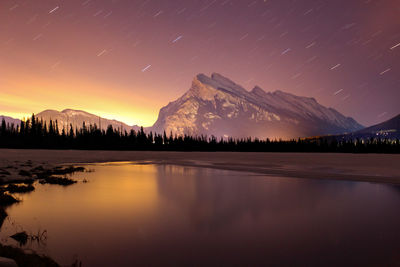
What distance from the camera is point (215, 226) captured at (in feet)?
40.7

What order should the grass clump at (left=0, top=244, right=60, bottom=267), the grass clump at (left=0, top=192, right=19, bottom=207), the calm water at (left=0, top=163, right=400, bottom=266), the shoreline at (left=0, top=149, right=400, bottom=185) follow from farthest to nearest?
1. the shoreline at (left=0, top=149, right=400, bottom=185)
2. the grass clump at (left=0, top=192, right=19, bottom=207)
3. the calm water at (left=0, top=163, right=400, bottom=266)
4. the grass clump at (left=0, top=244, right=60, bottom=267)

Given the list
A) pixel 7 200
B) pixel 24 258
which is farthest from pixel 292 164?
pixel 24 258

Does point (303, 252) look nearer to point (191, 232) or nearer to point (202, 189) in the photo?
point (191, 232)

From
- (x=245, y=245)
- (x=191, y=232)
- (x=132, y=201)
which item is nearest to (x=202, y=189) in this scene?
(x=132, y=201)

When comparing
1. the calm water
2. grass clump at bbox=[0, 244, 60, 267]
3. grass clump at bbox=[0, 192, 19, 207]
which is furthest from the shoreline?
grass clump at bbox=[0, 244, 60, 267]

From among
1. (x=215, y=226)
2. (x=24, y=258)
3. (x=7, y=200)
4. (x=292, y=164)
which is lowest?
(x=292, y=164)

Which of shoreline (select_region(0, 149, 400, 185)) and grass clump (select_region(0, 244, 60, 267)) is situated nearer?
grass clump (select_region(0, 244, 60, 267))

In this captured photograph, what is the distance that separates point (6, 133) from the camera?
173m

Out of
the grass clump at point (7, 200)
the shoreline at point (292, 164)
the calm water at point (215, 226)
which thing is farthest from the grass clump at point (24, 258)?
the shoreline at point (292, 164)

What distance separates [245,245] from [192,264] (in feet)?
8.25

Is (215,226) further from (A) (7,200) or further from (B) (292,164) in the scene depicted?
(B) (292,164)

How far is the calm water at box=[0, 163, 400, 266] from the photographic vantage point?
8.75 meters

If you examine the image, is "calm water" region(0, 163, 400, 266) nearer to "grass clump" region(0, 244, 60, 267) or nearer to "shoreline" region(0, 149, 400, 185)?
"grass clump" region(0, 244, 60, 267)

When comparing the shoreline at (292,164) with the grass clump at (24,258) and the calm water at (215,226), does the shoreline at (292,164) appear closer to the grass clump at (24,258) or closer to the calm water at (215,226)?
the calm water at (215,226)
